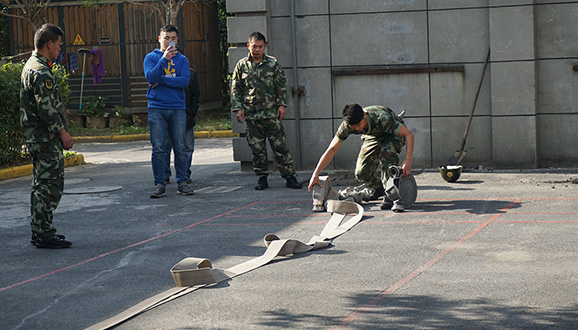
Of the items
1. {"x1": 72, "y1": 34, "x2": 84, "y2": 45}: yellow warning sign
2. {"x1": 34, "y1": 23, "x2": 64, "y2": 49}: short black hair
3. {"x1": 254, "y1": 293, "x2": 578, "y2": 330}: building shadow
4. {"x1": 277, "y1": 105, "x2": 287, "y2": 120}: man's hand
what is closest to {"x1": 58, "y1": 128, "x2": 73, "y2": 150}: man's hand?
{"x1": 34, "y1": 23, "x2": 64, "y2": 49}: short black hair

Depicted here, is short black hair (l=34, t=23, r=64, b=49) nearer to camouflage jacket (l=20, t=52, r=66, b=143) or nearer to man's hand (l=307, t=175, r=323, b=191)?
camouflage jacket (l=20, t=52, r=66, b=143)

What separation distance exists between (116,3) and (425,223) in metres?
18.4

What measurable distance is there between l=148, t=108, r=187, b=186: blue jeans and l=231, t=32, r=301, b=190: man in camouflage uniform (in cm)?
83

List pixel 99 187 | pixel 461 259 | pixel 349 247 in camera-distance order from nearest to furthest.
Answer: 1. pixel 461 259
2. pixel 349 247
3. pixel 99 187

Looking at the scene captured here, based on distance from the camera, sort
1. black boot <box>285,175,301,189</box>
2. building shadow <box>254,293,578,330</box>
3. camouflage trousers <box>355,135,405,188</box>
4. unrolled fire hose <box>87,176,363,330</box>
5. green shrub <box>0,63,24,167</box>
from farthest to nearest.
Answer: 1. green shrub <box>0,63,24,167</box>
2. black boot <box>285,175,301,189</box>
3. camouflage trousers <box>355,135,405,188</box>
4. unrolled fire hose <box>87,176,363,330</box>
5. building shadow <box>254,293,578,330</box>

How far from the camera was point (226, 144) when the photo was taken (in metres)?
20.1

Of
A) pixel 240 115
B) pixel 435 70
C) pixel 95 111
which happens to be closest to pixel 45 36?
pixel 240 115

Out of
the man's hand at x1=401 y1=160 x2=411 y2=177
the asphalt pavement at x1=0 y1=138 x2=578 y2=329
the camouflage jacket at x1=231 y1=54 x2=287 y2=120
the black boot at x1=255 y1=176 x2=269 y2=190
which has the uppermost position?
the camouflage jacket at x1=231 y1=54 x2=287 y2=120

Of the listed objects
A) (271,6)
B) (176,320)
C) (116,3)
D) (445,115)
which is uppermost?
(116,3)

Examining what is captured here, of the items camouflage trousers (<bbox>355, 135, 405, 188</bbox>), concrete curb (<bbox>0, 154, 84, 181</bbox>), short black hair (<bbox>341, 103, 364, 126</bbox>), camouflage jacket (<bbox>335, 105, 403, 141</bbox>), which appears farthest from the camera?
concrete curb (<bbox>0, 154, 84, 181</bbox>)

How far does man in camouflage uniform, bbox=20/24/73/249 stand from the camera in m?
7.61

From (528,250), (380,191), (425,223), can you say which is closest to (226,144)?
(380,191)

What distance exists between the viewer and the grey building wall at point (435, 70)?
39.3 ft

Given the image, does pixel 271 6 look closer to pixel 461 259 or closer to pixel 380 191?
pixel 380 191
